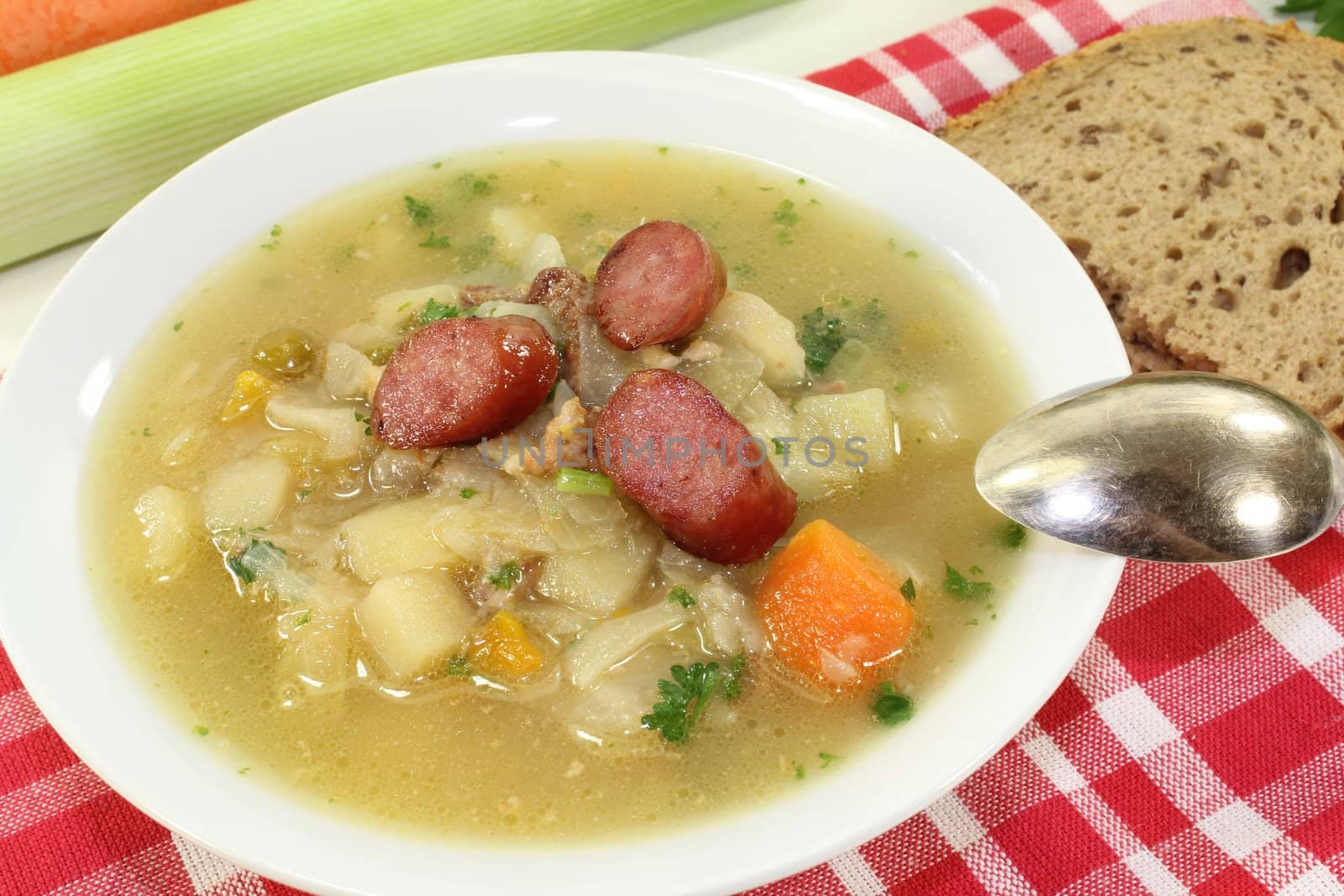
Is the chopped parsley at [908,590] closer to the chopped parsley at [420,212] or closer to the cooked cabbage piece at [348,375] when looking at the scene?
the cooked cabbage piece at [348,375]

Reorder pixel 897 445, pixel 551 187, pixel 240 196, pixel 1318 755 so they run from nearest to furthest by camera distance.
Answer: pixel 1318 755 < pixel 897 445 < pixel 240 196 < pixel 551 187

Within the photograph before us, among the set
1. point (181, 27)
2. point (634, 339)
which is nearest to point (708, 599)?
point (634, 339)

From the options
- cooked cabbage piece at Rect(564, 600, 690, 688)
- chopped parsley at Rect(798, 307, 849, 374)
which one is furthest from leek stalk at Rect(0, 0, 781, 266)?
cooked cabbage piece at Rect(564, 600, 690, 688)

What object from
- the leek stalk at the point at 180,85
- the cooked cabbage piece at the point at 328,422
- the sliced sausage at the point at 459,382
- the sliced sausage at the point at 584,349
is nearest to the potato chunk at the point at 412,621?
the sliced sausage at the point at 459,382

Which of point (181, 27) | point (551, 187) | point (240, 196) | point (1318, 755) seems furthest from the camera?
point (181, 27)

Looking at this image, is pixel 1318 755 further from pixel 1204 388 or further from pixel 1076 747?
pixel 1204 388

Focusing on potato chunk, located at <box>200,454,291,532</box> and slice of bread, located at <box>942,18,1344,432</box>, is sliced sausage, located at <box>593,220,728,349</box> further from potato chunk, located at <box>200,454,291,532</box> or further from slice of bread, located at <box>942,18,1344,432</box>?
slice of bread, located at <box>942,18,1344,432</box>

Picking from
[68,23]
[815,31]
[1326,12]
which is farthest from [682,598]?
[1326,12]
